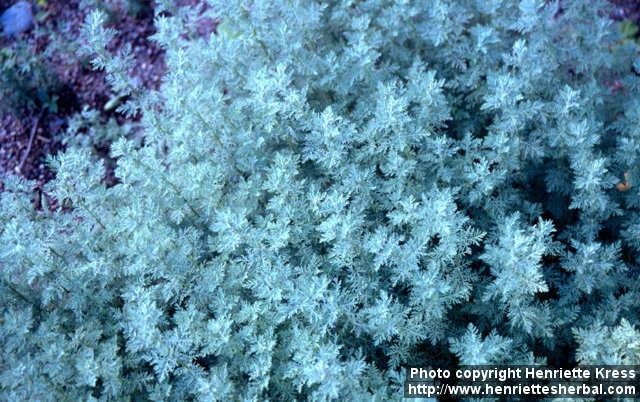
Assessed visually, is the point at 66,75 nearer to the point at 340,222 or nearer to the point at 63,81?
the point at 63,81

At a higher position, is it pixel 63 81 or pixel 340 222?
pixel 63 81

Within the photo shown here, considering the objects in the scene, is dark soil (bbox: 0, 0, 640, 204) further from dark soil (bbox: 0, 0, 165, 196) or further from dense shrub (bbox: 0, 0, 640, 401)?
Result: dense shrub (bbox: 0, 0, 640, 401)

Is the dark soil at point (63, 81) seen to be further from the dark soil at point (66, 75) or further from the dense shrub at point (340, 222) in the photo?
the dense shrub at point (340, 222)

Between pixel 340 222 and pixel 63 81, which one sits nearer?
pixel 340 222

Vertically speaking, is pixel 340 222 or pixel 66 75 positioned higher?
pixel 66 75

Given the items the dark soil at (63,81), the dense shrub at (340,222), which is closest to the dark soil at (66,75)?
the dark soil at (63,81)

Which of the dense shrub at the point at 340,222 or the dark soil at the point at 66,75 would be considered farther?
the dark soil at the point at 66,75

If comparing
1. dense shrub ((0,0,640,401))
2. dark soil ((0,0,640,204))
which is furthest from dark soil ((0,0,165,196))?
dense shrub ((0,0,640,401))

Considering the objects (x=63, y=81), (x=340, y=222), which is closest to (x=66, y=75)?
(x=63, y=81)
